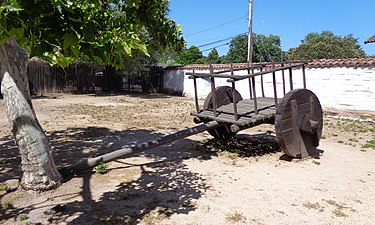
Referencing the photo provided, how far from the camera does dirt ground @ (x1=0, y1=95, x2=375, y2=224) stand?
10.8ft

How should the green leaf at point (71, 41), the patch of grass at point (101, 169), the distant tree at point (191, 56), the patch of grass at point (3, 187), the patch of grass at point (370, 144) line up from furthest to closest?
the distant tree at point (191, 56), the patch of grass at point (370, 144), the patch of grass at point (101, 169), the patch of grass at point (3, 187), the green leaf at point (71, 41)

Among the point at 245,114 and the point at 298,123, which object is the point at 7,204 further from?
the point at 298,123

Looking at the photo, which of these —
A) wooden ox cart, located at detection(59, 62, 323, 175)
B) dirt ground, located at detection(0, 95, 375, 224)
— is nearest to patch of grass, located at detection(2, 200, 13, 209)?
dirt ground, located at detection(0, 95, 375, 224)

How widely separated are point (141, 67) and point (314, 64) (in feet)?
44.0

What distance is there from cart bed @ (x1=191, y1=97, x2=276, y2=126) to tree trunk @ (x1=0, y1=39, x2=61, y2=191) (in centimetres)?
294

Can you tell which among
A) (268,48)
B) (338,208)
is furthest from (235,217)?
(268,48)

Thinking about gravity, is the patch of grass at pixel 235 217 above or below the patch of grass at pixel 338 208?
above

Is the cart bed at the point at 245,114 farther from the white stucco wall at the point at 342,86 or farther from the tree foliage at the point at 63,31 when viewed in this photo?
the white stucco wall at the point at 342,86

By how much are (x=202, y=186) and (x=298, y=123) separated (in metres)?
2.15

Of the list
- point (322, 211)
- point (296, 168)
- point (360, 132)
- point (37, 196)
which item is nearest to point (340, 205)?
point (322, 211)

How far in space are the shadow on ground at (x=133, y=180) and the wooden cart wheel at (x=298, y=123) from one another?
0.89 metres

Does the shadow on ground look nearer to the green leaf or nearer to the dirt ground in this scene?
the dirt ground

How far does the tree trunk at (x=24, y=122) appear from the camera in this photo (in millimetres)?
3518

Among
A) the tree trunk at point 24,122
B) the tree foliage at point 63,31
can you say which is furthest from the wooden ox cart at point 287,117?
the tree foliage at point 63,31
